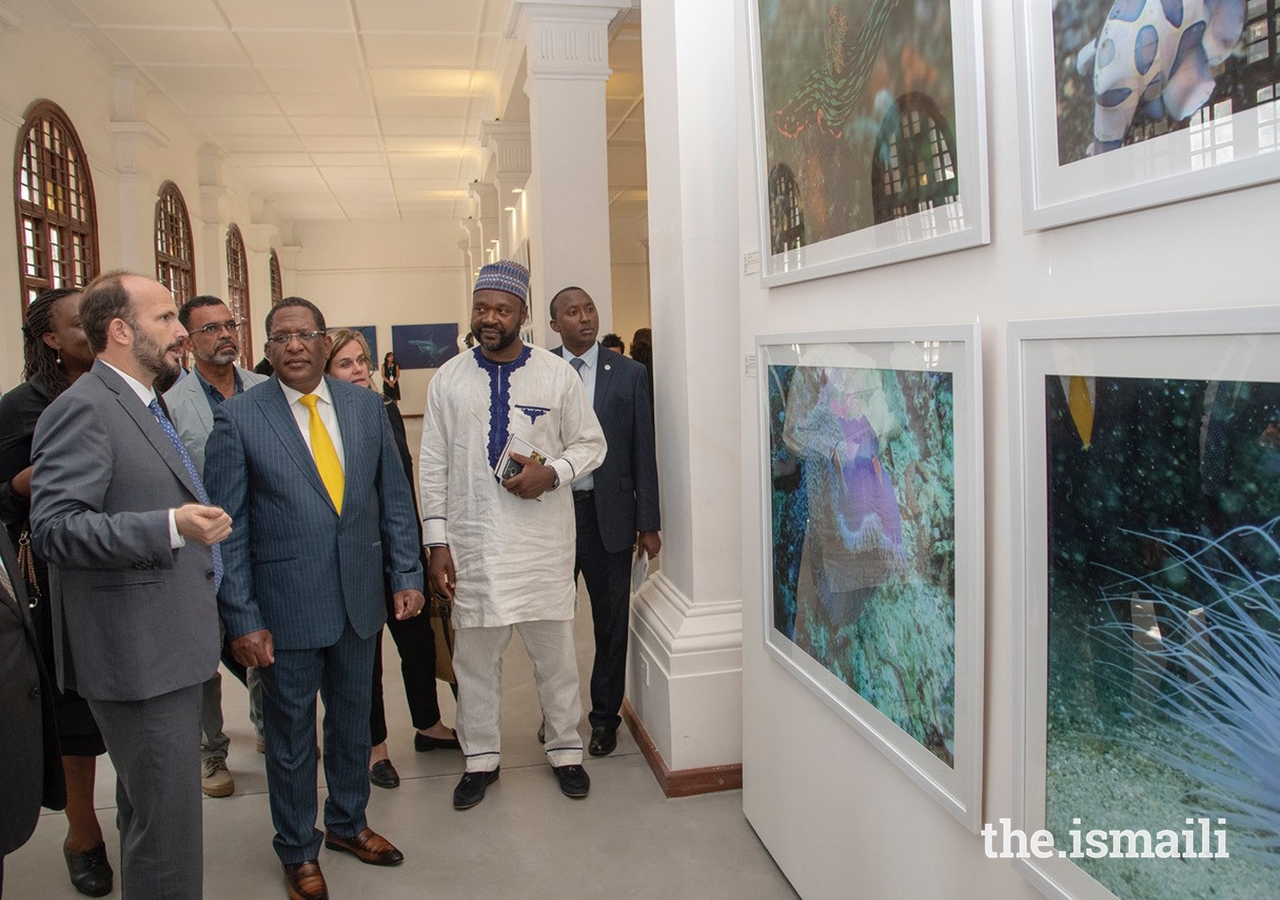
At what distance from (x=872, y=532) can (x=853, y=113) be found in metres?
0.93

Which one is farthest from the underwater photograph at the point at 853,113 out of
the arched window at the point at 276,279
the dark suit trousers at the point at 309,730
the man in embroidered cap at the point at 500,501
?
the arched window at the point at 276,279

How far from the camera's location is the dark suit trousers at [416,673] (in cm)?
378

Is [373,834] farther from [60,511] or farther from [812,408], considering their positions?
[812,408]

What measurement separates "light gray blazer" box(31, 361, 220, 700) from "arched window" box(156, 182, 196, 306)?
1042cm

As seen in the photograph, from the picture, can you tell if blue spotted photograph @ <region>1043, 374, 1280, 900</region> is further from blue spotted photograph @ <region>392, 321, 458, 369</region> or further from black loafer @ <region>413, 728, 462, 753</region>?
blue spotted photograph @ <region>392, 321, 458, 369</region>

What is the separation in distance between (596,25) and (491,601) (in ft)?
14.7

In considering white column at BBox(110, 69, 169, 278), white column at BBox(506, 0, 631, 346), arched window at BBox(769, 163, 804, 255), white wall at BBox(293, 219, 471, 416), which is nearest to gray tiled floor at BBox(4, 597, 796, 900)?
arched window at BBox(769, 163, 804, 255)

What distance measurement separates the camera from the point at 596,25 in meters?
6.39

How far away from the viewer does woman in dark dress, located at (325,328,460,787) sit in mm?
3756

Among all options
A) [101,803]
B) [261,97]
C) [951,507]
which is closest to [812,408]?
[951,507]

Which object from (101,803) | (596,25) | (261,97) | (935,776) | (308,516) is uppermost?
(261,97)

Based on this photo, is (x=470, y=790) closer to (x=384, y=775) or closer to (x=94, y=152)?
(x=384, y=775)

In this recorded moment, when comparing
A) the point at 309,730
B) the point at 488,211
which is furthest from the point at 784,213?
the point at 488,211

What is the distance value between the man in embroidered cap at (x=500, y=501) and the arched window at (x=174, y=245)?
965 cm
